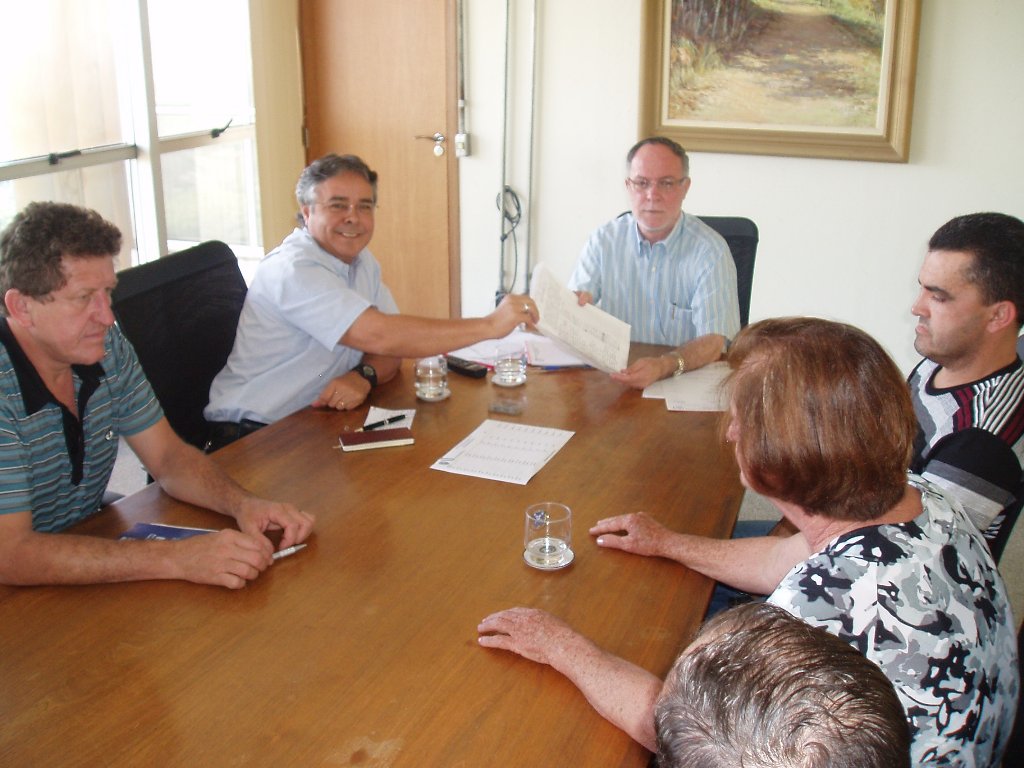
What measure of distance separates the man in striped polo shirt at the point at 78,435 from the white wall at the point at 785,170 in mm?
3110

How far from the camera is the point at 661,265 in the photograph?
294 cm

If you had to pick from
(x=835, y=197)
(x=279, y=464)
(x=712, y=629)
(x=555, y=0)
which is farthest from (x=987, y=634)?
(x=555, y=0)

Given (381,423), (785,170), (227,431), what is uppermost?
(785,170)

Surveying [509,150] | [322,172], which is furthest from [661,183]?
[509,150]

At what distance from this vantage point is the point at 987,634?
3.81 ft

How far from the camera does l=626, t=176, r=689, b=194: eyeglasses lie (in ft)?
9.44

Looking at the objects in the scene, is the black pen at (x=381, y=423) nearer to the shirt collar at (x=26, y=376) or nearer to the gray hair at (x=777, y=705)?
the shirt collar at (x=26, y=376)

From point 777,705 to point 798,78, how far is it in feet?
12.8

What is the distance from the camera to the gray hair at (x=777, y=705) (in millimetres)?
661

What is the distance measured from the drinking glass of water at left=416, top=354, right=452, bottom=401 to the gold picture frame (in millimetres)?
2467

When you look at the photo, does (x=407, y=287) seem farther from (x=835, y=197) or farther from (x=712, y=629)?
(x=712, y=629)

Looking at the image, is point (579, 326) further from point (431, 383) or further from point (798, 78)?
point (798, 78)

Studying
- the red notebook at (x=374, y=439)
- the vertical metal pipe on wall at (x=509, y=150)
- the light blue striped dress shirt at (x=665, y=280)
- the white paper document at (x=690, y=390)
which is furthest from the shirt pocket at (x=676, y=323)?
the vertical metal pipe on wall at (x=509, y=150)

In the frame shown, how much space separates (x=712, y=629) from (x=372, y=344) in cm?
165
